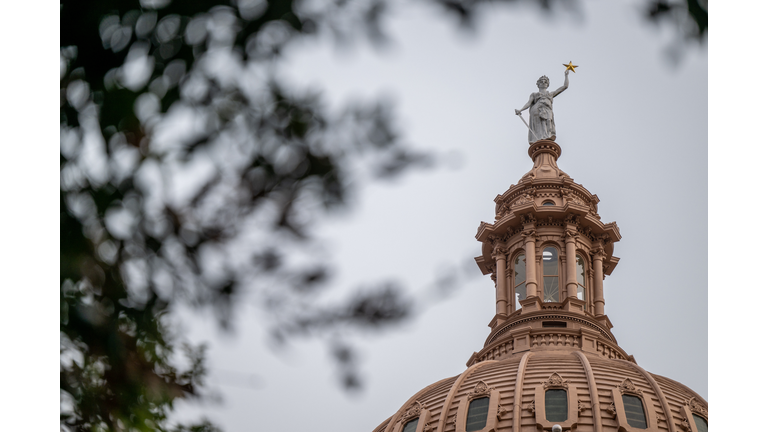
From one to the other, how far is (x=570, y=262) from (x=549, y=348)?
235 inches

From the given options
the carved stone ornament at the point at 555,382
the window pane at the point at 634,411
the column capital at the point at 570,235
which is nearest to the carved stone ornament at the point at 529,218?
the column capital at the point at 570,235

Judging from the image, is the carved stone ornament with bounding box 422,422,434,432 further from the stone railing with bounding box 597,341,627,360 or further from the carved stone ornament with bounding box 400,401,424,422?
the stone railing with bounding box 597,341,627,360

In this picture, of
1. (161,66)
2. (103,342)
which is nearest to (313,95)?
(161,66)

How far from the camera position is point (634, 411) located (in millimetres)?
39406

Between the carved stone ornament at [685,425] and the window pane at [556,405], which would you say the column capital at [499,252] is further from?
the carved stone ornament at [685,425]

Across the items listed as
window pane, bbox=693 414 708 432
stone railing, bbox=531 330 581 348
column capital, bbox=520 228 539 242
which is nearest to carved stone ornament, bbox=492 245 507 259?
column capital, bbox=520 228 539 242

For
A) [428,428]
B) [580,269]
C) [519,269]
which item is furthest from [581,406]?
[519,269]

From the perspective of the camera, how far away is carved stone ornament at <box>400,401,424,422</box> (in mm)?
42438

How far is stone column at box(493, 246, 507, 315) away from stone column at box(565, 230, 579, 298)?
3.23 meters

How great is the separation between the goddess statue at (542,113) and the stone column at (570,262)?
8.36 meters

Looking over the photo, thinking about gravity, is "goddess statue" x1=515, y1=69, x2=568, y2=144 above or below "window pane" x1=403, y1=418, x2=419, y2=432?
above

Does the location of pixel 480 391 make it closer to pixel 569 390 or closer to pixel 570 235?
pixel 569 390

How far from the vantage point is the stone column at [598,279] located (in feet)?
168

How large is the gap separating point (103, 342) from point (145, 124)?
139 centimetres
